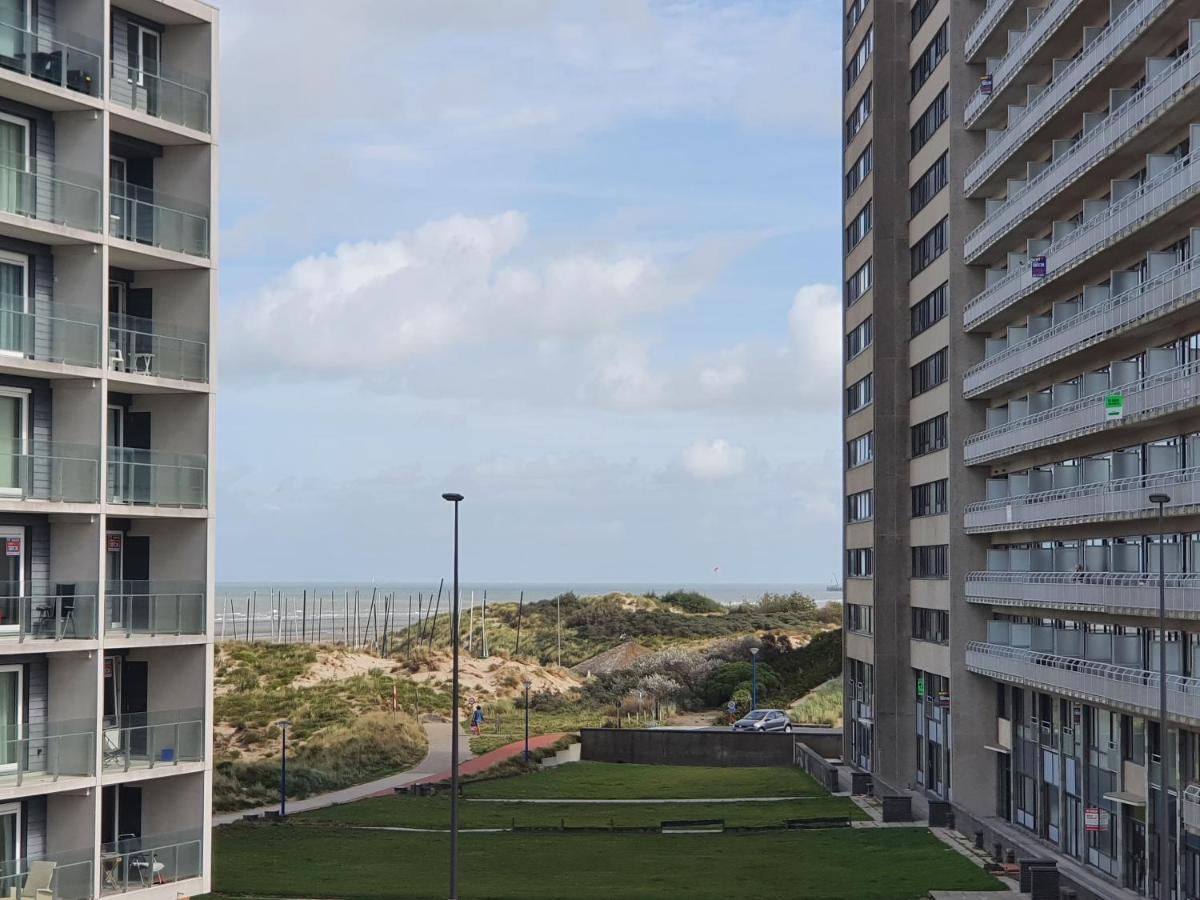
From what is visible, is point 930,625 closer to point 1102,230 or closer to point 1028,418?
point 1028,418

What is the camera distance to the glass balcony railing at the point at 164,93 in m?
37.3

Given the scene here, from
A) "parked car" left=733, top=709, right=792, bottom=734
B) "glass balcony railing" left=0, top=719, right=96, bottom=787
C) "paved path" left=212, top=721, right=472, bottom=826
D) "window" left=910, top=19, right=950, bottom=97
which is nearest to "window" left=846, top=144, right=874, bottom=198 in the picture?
"window" left=910, top=19, right=950, bottom=97

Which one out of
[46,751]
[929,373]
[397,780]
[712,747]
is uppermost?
[929,373]

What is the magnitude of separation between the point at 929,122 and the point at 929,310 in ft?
25.8

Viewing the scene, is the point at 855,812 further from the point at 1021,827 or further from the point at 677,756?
the point at 677,756

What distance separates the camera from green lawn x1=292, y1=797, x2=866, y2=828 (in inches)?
2382

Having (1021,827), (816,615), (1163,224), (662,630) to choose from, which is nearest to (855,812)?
(1021,827)

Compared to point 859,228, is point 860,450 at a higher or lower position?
lower

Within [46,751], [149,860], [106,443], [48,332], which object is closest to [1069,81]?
[106,443]

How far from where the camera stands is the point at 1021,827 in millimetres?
57156

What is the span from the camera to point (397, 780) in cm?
7556

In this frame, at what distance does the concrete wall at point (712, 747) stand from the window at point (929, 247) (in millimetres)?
27594

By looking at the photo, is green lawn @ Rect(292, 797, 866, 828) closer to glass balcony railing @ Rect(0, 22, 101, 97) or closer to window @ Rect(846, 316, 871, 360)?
window @ Rect(846, 316, 871, 360)

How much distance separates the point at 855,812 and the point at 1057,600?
54.2 feet
